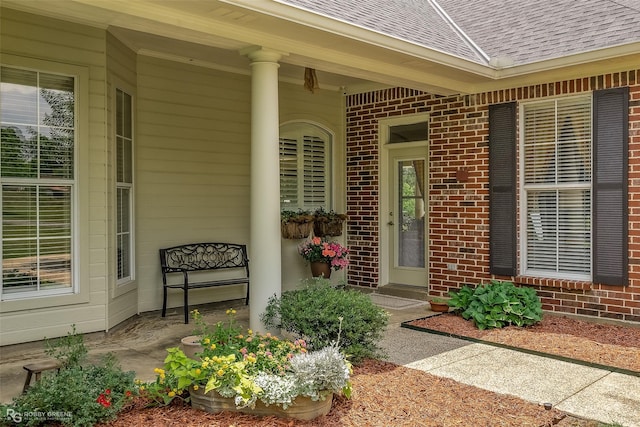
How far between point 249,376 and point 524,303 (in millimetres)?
3794

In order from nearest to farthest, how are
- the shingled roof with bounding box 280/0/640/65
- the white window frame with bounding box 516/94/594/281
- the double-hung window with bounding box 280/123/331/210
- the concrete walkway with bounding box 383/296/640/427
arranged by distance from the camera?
1. the concrete walkway with bounding box 383/296/640/427
2. the shingled roof with bounding box 280/0/640/65
3. the white window frame with bounding box 516/94/594/281
4. the double-hung window with bounding box 280/123/331/210

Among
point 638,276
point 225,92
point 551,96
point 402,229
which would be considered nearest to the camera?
point 638,276

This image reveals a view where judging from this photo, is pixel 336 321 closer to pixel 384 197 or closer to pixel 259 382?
pixel 259 382

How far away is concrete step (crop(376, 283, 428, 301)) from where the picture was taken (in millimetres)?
7471

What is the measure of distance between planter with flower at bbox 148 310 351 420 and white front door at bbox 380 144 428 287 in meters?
4.65

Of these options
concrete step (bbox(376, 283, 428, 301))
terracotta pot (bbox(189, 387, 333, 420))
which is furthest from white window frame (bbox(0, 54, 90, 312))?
concrete step (bbox(376, 283, 428, 301))

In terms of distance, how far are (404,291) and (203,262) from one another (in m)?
2.81

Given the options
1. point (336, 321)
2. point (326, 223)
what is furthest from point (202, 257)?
point (336, 321)

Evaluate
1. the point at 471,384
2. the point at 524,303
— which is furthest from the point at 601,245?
the point at 471,384

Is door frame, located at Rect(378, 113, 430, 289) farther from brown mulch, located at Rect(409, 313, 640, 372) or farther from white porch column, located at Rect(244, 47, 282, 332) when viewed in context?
white porch column, located at Rect(244, 47, 282, 332)

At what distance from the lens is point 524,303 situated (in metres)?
5.88

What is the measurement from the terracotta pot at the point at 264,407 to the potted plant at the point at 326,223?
4.78 metres

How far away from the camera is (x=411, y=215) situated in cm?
791

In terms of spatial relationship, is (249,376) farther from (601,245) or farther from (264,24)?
(601,245)
